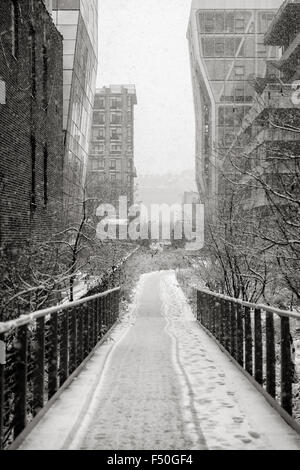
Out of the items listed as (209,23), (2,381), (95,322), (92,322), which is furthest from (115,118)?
(2,381)

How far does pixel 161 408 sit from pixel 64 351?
69.6 inches

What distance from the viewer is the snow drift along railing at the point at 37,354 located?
5371 millimetres

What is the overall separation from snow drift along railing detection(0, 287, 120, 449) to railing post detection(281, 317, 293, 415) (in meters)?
2.39

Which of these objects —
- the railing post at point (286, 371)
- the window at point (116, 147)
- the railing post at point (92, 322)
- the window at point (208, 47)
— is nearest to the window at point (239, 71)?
the window at point (208, 47)

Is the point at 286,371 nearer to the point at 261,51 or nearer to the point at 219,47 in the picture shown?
the point at 219,47

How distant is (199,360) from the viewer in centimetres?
1033

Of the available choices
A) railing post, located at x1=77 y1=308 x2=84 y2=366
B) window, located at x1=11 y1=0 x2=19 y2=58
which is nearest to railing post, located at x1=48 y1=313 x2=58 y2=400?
railing post, located at x1=77 y1=308 x2=84 y2=366

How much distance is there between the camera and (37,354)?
6.18 meters

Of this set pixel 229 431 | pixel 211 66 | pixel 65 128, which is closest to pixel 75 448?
pixel 229 431

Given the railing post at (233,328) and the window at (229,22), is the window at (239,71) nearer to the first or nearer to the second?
the window at (229,22)

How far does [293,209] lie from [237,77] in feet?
227

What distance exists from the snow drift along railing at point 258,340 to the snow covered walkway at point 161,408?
185mm

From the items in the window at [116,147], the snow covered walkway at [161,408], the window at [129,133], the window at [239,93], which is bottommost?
the snow covered walkway at [161,408]

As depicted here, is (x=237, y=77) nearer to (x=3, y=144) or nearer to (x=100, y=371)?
(x=3, y=144)
